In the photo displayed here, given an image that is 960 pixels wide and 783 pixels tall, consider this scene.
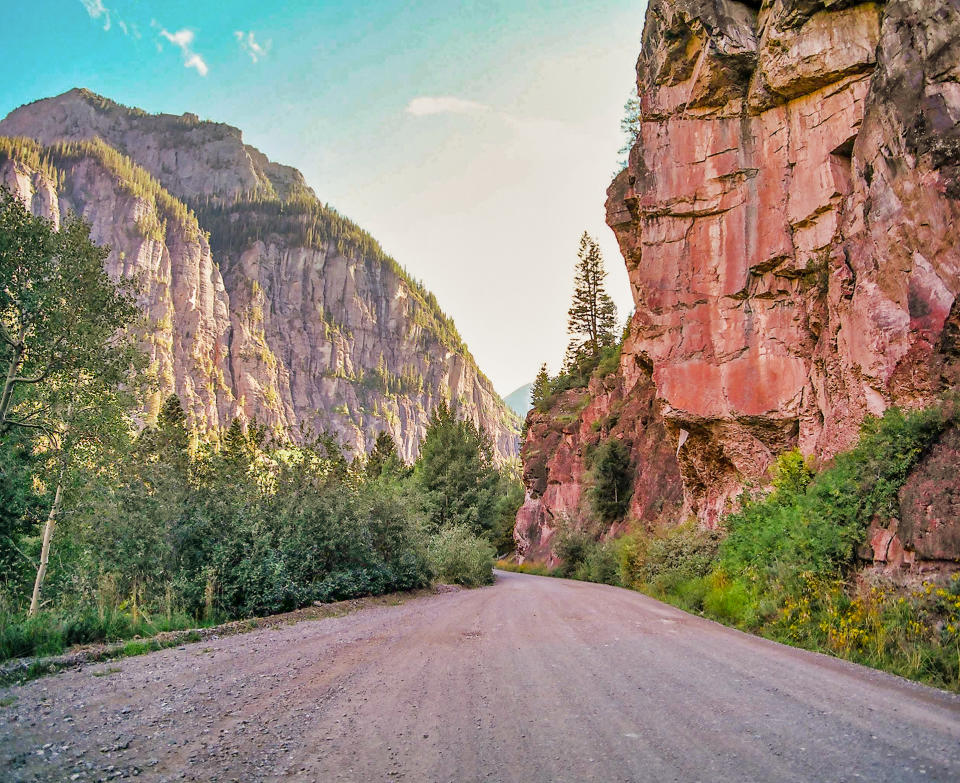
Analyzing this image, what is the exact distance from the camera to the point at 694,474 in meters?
21.9

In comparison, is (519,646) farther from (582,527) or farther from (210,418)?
(210,418)

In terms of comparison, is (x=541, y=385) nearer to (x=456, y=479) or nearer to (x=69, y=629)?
(x=456, y=479)

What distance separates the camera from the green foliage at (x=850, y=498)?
8.46 meters

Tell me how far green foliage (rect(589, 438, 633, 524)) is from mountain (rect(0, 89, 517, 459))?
299ft

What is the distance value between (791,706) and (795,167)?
684 inches

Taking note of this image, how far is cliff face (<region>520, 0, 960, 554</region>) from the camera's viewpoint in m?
11.5

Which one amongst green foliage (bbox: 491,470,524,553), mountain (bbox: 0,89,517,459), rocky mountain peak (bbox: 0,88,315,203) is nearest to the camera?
green foliage (bbox: 491,470,524,553)

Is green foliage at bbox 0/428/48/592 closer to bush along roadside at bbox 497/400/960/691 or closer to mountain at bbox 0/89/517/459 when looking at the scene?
bush along roadside at bbox 497/400/960/691

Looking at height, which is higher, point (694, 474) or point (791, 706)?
point (694, 474)

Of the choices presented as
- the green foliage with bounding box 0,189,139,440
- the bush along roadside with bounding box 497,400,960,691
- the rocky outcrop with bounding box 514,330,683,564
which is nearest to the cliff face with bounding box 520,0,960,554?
the bush along roadside with bounding box 497,400,960,691

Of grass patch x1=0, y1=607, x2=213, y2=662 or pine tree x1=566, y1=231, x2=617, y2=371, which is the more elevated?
pine tree x1=566, y1=231, x2=617, y2=371

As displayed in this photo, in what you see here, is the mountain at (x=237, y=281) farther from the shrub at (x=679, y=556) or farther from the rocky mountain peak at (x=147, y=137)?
the shrub at (x=679, y=556)

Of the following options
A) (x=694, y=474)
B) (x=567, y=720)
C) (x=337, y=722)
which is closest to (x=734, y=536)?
(x=694, y=474)

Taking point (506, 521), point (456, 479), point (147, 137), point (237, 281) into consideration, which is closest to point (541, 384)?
point (506, 521)
